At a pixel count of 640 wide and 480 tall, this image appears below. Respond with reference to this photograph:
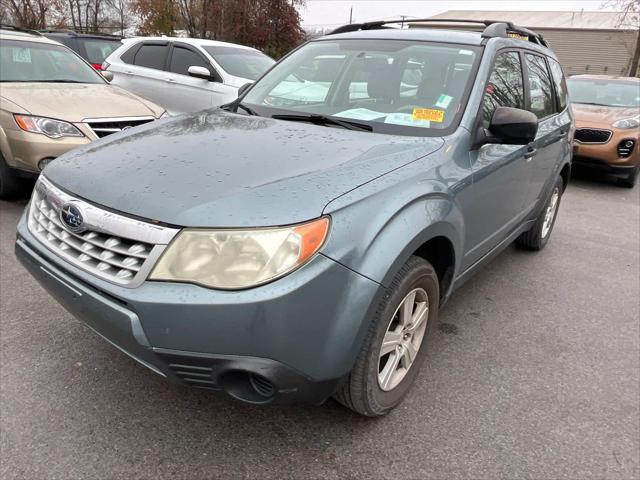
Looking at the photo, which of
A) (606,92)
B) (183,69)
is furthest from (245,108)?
(606,92)

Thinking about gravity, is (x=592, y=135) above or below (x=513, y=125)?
below

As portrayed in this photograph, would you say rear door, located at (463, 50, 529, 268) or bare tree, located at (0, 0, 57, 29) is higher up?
bare tree, located at (0, 0, 57, 29)

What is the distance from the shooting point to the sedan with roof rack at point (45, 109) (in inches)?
164

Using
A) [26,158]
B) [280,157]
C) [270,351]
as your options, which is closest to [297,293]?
[270,351]

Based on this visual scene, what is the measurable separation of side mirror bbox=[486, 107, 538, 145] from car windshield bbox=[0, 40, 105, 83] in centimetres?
473

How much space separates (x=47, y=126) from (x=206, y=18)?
21.3 meters

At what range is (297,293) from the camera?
5.22 feet

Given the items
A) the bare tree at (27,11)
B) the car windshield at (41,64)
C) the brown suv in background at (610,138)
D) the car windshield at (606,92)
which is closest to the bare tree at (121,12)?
the bare tree at (27,11)

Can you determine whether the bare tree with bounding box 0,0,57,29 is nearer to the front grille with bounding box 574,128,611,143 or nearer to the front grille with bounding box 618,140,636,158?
the front grille with bounding box 574,128,611,143

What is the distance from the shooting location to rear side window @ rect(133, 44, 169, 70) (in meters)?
7.70

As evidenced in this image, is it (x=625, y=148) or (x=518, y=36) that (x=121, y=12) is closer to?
(x=625, y=148)

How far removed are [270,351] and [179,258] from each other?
428mm

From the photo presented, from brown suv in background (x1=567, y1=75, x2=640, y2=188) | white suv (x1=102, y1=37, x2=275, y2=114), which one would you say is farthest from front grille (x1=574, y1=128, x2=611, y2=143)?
white suv (x1=102, y1=37, x2=275, y2=114)

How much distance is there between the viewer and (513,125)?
2.42 m
